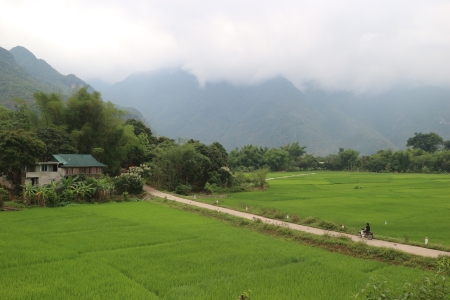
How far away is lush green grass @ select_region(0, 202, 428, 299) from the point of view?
8070 millimetres

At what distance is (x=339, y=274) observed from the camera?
9438mm

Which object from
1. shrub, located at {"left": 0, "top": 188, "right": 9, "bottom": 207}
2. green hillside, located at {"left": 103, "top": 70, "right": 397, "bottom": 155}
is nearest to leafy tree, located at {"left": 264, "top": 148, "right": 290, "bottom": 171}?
green hillside, located at {"left": 103, "top": 70, "right": 397, "bottom": 155}

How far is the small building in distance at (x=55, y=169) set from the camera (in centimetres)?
2661

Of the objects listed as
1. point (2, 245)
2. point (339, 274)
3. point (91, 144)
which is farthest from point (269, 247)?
point (91, 144)

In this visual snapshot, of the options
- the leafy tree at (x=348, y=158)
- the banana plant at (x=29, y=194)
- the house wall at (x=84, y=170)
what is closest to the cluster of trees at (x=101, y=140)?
the house wall at (x=84, y=170)

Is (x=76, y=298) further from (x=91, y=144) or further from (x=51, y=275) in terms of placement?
(x=91, y=144)

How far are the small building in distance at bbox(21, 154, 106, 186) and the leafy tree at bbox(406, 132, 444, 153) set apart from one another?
100 m

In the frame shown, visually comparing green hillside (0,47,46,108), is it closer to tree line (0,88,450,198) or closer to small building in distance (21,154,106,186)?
tree line (0,88,450,198)

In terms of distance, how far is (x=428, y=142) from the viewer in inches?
3819

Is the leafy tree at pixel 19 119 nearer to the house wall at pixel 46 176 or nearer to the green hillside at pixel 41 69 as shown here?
the house wall at pixel 46 176

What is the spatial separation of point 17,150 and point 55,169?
3.72m

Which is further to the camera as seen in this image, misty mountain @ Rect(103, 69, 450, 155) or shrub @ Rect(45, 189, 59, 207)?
misty mountain @ Rect(103, 69, 450, 155)

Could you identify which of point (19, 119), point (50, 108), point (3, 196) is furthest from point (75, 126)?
point (3, 196)

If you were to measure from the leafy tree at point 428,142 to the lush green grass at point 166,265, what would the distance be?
102 m
